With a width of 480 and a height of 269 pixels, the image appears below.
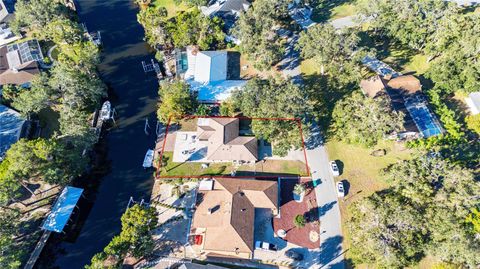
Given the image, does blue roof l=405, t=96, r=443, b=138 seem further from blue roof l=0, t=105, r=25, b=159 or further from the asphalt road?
blue roof l=0, t=105, r=25, b=159

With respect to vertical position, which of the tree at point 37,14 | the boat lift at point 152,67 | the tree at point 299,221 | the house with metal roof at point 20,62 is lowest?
the tree at point 299,221

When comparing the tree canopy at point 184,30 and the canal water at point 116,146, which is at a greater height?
the tree canopy at point 184,30

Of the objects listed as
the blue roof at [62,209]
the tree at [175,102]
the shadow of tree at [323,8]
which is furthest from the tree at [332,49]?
the blue roof at [62,209]

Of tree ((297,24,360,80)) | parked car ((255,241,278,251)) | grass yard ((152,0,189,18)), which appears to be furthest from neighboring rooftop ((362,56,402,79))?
grass yard ((152,0,189,18))

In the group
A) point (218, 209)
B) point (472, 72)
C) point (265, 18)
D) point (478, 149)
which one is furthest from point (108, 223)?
point (472, 72)

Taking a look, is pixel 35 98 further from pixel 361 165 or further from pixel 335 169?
pixel 361 165

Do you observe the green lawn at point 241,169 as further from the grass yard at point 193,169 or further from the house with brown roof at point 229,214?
the house with brown roof at point 229,214

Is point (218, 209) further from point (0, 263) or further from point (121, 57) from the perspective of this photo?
point (121, 57)

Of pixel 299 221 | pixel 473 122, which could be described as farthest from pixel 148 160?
pixel 473 122
